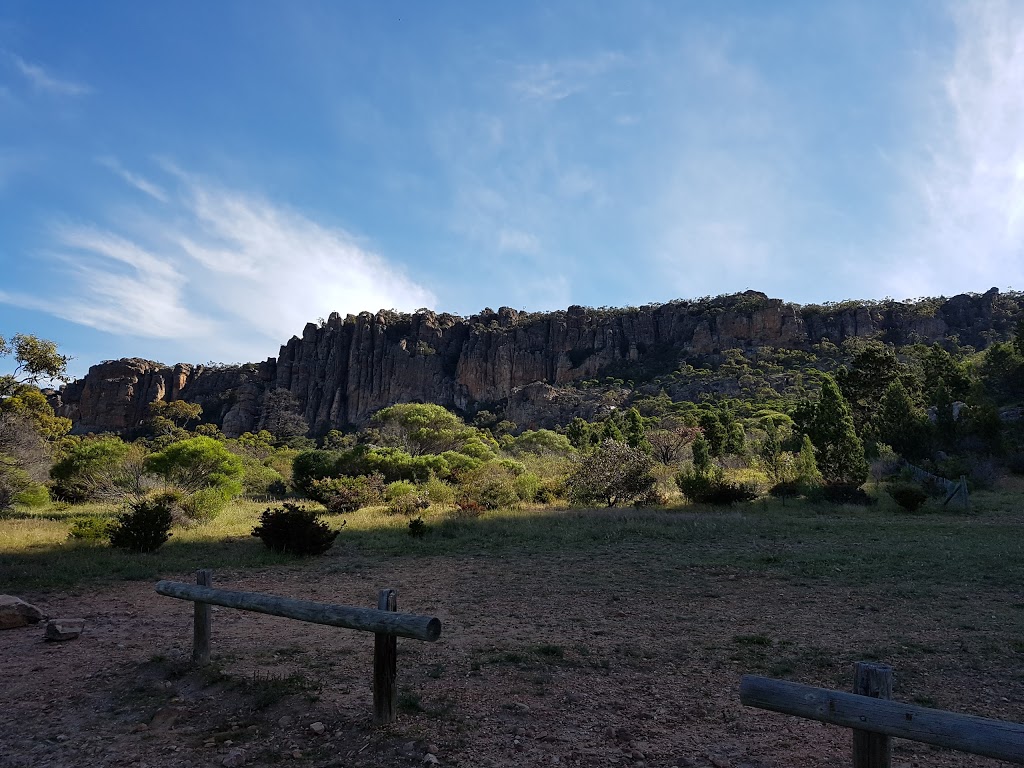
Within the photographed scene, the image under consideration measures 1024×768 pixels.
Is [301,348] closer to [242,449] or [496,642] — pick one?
[242,449]

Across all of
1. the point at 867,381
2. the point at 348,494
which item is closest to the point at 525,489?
the point at 348,494

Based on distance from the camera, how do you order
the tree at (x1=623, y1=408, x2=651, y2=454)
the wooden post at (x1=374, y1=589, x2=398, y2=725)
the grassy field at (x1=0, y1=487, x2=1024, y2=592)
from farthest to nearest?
the tree at (x1=623, y1=408, x2=651, y2=454) < the grassy field at (x1=0, y1=487, x2=1024, y2=592) < the wooden post at (x1=374, y1=589, x2=398, y2=725)

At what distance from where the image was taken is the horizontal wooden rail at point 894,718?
2.09m

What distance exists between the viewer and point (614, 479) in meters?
20.4

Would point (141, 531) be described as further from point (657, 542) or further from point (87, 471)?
point (87, 471)

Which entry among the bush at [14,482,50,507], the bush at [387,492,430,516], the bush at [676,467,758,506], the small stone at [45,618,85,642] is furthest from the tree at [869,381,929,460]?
the bush at [14,482,50,507]

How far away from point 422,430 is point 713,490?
2177 centimetres

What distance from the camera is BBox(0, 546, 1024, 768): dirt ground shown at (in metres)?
3.60

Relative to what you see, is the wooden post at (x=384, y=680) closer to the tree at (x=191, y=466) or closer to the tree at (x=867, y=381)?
the tree at (x=191, y=466)

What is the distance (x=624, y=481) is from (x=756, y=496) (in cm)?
446

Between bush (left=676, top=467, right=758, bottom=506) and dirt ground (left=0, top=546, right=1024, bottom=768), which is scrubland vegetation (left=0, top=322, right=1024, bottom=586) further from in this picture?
dirt ground (left=0, top=546, right=1024, bottom=768)

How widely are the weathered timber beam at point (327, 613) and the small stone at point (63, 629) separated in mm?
1529

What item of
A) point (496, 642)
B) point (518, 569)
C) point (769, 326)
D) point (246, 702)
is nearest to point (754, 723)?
point (496, 642)

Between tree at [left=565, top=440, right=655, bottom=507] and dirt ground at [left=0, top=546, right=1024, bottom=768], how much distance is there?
1235 centimetres
